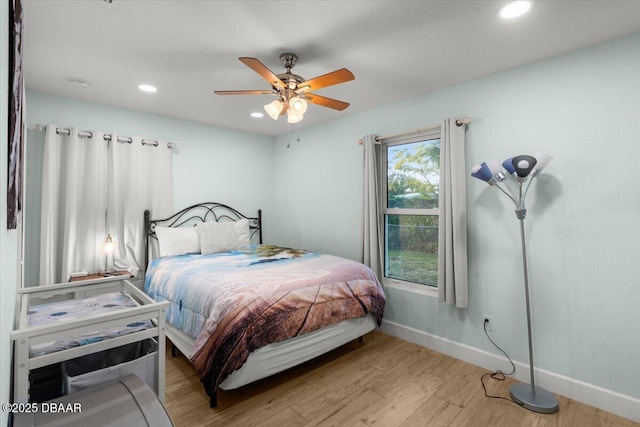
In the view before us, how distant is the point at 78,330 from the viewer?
1380 mm

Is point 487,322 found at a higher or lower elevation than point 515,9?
lower

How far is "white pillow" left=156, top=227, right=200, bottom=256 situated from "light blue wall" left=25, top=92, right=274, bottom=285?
493mm

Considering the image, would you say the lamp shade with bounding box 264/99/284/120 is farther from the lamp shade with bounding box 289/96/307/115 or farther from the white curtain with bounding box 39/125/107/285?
the white curtain with bounding box 39/125/107/285

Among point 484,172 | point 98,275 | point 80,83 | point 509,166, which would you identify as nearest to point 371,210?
point 484,172

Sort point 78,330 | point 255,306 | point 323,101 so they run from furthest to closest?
point 323,101
point 255,306
point 78,330

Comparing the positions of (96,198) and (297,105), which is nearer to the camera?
(297,105)

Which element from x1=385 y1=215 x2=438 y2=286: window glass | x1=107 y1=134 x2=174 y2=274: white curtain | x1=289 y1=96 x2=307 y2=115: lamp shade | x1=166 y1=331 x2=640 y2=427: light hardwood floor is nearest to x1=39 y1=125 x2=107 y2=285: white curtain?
x1=107 y1=134 x2=174 y2=274: white curtain

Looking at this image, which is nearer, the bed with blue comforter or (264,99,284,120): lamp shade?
the bed with blue comforter

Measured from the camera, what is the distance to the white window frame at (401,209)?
127 inches

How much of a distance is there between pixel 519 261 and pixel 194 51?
3.08 metres

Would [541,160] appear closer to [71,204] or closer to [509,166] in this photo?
[509,166]

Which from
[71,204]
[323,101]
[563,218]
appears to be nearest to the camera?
[563,218]

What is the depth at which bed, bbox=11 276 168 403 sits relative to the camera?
1.26 metres

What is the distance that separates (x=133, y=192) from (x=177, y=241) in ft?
2.52
